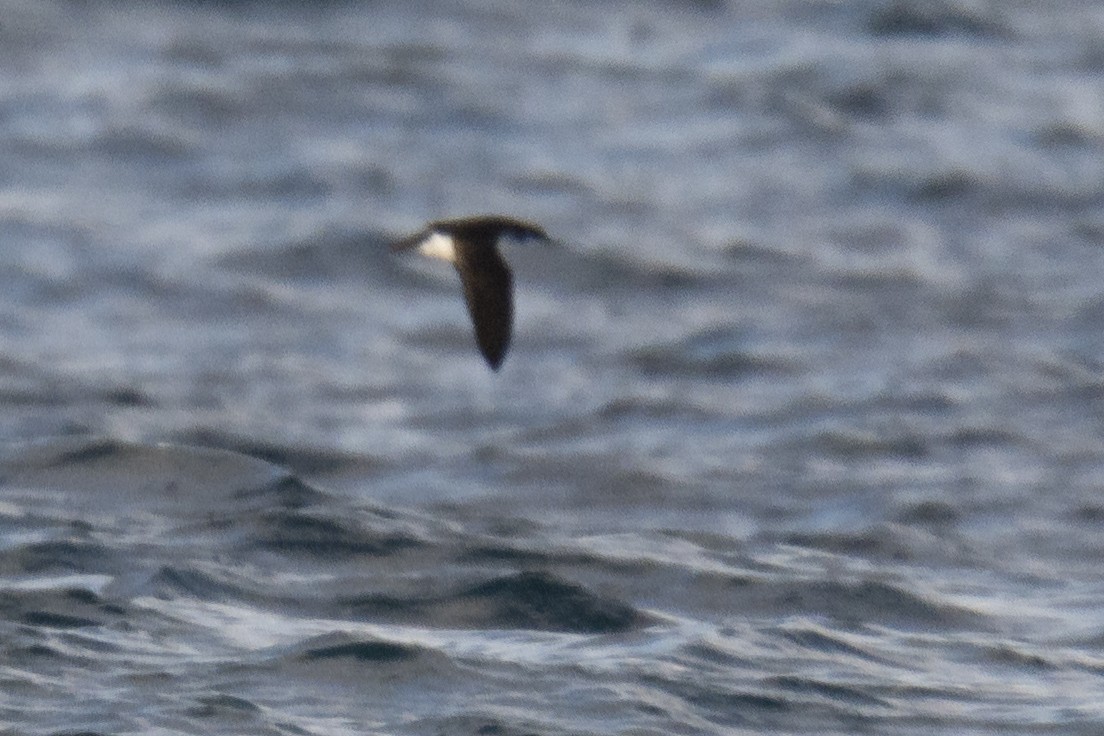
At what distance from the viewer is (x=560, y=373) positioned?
16328 mm

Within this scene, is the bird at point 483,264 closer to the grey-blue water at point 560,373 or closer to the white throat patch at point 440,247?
the white throat patch at point 440,247

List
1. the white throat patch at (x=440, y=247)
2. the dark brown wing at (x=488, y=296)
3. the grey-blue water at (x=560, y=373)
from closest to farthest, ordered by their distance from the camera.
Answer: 1. the dark brown wing at (x=488, y=296)
2. the white throat patch at (x=440, y=247)
3. the grey-blue water at (x=560, y=373)

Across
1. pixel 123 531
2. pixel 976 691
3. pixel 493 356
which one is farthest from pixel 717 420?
pixel 493 356

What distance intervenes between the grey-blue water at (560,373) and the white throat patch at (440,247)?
72.0 inches

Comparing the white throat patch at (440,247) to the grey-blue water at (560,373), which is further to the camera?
the grey-blue water at (560,373)

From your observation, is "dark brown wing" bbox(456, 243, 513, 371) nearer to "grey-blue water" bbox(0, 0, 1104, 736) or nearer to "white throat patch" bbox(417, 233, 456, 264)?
"white throat patch" bbox(417, 233, 456, 264)

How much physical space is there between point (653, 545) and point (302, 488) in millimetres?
2071

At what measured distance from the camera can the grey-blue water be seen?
10.4m

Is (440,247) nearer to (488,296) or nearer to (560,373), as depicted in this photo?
(488,296)

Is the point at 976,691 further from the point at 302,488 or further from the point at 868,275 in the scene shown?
the point at 868,275

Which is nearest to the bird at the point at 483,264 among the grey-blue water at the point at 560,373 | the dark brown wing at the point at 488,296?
the dark brown wing at the point at 488,296

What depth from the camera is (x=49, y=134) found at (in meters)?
21.6

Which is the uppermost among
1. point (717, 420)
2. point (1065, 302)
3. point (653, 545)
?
point (1065, 302)

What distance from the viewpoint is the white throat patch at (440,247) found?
8.95 m
